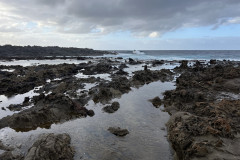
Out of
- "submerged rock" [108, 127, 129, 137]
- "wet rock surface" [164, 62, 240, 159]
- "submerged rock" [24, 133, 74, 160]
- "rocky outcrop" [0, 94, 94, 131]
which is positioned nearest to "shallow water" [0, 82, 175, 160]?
"submerged rock" [108, 127, 129, 137]

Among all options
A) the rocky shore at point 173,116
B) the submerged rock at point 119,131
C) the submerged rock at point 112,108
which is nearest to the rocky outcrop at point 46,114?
the rocky shore at point 173,116

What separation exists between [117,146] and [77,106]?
547cm

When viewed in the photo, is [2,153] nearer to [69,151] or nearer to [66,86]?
[69,151]

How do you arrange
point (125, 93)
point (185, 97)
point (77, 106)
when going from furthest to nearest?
point (125, 93)
point (185, 97)
point (77, 106)

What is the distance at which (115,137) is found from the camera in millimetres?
9164

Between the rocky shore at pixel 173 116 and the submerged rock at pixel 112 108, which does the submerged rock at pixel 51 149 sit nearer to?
the rocky shore at pixel 173 116

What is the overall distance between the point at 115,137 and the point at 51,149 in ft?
10.4

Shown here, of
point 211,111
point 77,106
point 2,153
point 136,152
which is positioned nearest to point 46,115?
point 77,106

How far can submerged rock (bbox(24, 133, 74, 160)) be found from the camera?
6.90 metres

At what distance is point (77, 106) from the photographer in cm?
1283

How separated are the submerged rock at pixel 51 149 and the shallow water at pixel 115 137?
44 centimetres

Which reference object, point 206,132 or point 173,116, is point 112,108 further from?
point 206,132

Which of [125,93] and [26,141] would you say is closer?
[26,141]

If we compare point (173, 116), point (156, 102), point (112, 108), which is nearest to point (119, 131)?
point (173, 116)
